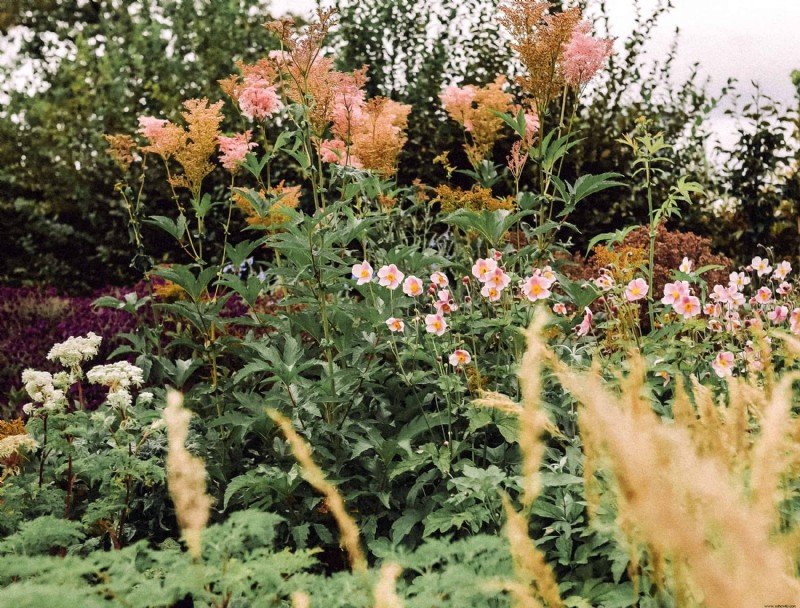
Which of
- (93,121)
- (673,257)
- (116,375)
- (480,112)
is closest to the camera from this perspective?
(116,375)

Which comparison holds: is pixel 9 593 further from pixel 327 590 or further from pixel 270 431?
pixel 270 431

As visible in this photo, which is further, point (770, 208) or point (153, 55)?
point (153, 55)

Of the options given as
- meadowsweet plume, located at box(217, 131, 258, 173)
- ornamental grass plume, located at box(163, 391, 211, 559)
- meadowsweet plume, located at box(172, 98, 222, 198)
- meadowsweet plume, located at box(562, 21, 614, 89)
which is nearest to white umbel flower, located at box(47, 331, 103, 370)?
meadowsweet plume, located at box(172, 98, 222, 198)

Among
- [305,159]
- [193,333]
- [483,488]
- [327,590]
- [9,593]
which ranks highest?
[305,159]

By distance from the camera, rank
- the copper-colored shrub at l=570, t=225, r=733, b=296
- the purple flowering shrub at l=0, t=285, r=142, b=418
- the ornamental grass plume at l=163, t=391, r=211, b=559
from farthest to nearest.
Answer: the purple flowering shrub at l=0, t=285, r=142, b=418 < the copper-colored shrub at l=570, t=225, r=733, b=296 < the ornamental grass plume at l=163, t=391, r=211, b=559

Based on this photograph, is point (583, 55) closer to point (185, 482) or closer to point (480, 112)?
point (480, 112)

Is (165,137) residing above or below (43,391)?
above

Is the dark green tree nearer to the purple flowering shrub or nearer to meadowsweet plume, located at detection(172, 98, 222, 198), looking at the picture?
the purple flowering shrub

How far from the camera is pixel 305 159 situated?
3219mm

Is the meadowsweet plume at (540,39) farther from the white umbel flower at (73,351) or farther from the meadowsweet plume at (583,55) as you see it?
the white umbel flower at (73,351)

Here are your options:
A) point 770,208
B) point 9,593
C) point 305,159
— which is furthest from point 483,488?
point 770,208

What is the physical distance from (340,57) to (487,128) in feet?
17.1

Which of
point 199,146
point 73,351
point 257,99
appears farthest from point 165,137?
point 73,351

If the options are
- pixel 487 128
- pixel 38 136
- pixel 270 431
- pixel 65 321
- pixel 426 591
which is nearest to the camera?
pixel 426 591
